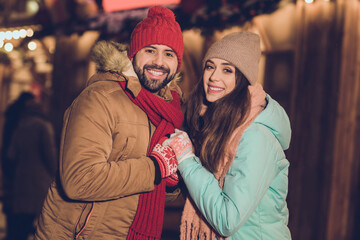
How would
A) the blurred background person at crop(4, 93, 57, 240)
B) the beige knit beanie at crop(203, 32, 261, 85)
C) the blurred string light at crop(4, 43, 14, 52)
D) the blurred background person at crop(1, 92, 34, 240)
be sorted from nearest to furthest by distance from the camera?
the beige knit beanie at crop(203, 32, 261, 85) → the blurred background person at crop(4, 93, 57, 240) → the blurred background person at crop(1, 92, 34, 240) → the blurred string light at crop(4, 43, 14, 52)

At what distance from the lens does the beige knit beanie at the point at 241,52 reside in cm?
254

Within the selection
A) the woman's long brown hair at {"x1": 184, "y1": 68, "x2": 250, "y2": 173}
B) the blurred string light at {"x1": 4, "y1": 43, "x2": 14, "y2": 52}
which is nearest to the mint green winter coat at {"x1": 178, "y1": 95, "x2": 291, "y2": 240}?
the woman's long brown hair at {"x1": 184, "y1": 68, "x2": 250, "y2": 173}

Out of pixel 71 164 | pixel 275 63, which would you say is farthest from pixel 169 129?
pixel 275 63

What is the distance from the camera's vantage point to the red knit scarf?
241 cm

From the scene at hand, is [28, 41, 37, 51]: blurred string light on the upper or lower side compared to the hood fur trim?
upper

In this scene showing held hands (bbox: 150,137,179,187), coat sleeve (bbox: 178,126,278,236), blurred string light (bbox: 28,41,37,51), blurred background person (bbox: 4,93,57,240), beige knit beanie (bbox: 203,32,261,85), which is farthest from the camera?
blurred string light (bbox: 28,41,37,51)

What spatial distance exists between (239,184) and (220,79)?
80 centimetres

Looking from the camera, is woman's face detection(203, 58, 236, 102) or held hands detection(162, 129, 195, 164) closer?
held hands detection(162, 129, 195, 164)

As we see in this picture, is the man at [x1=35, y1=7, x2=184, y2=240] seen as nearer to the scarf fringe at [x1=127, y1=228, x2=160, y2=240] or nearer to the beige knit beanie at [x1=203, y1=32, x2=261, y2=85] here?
the scarf fringe at [x1=127, y1=228, x2=160, y2=240]

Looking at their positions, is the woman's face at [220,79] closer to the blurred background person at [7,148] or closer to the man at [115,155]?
the man at [115,155]

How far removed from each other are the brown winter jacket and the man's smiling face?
0.20 meters

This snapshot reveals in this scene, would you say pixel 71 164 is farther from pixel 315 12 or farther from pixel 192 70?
pixel 192 70

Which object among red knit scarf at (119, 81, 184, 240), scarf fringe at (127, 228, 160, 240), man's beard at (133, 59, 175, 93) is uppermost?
man's beard at (133, 59, 175, 93)

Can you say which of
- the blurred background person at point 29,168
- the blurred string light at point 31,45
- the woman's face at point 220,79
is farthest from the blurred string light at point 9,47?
the woman's face at point 220,79
